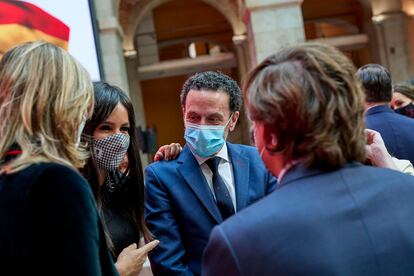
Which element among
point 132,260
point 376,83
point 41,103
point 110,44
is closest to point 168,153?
point 132,260

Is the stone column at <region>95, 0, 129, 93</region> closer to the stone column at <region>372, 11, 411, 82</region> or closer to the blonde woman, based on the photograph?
the stone column at <region>372, 11, 411, 82</region>

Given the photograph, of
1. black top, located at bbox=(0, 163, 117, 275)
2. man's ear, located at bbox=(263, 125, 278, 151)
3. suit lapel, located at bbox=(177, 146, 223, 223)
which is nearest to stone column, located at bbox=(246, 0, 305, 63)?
suit lapel, located at bbox=(177, 146, 223, 223)

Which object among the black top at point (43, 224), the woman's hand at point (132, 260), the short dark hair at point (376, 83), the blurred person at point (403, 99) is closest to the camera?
the black top at point (43, 224)

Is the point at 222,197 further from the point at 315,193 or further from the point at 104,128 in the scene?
the point at 315,193

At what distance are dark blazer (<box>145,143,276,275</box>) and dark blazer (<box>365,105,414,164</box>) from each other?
1118 millimetres

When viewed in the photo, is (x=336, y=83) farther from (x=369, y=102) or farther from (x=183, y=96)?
(x=369, y=102)

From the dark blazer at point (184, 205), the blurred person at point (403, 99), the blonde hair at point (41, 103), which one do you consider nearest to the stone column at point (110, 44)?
the blurred person at point (403, 99)

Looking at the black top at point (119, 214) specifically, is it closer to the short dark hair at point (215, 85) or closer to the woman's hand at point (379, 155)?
the short dark hair at point (215, 85)

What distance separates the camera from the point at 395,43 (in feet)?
51.8

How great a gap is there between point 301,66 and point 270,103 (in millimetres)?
138

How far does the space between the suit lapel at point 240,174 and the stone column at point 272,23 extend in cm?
786

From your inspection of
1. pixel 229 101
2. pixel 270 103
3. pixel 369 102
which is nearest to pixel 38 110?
pixel 270 103

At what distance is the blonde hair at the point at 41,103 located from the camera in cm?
→ 149

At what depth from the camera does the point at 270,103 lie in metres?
1.37
